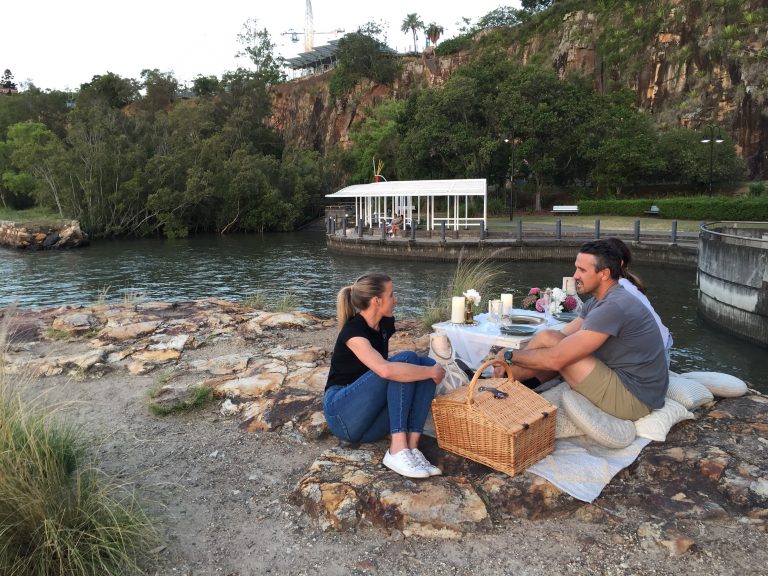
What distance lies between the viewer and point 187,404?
15.6 ft

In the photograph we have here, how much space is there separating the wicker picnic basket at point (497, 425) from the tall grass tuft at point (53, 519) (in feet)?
5.33

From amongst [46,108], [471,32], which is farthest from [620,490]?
[471,32]

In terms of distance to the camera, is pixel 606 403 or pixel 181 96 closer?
pixel 606 403

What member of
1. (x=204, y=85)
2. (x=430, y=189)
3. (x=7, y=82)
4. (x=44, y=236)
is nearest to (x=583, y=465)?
(x=430, y=189)

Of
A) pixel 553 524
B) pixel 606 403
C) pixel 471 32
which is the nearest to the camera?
pixel 553 524

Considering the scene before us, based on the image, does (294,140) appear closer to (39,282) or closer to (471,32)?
(471,32)

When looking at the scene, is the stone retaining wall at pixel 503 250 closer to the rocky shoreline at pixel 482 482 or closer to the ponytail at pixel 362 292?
the rocky shoreline at pixel 482 482

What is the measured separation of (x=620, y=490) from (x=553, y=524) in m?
0.49

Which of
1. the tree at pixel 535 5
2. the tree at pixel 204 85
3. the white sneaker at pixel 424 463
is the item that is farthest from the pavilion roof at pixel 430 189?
the tree at pixel 204 85

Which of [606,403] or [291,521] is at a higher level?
[606,403]

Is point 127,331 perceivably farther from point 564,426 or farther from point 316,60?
point 316,60

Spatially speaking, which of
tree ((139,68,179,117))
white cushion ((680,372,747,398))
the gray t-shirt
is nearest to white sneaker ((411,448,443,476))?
the gray t-shirt

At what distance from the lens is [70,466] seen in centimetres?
323

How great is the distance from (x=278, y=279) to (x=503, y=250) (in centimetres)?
867
